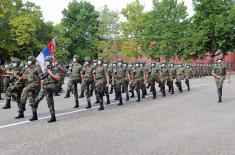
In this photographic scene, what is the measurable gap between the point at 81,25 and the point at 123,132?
211ft

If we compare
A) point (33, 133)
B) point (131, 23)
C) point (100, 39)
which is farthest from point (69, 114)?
point (100, 39)

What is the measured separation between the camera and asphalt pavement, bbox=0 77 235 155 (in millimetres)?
7996

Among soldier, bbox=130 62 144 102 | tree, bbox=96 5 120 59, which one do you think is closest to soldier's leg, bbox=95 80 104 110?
soldier, bbox=130 62 144 102

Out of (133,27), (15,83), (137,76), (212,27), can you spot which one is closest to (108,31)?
(133,27)

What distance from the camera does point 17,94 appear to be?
567 inches

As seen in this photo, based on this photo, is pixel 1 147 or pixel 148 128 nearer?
pixel 1 147

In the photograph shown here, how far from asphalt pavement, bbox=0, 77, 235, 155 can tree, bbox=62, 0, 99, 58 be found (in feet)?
194

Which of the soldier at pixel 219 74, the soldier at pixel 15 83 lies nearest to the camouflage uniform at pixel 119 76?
the soldier at pixel 219 74

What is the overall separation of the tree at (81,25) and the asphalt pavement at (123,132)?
2333 inches

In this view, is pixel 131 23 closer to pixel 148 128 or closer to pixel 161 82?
pixel 161 82

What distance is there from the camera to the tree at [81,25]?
73.1 m

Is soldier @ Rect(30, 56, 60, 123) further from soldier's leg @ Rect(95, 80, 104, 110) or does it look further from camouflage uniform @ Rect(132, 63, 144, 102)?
camouflage uniform @ Rect(132, 63, 144, 102)

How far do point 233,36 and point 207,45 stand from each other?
4.04 meters

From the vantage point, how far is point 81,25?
240 ft
